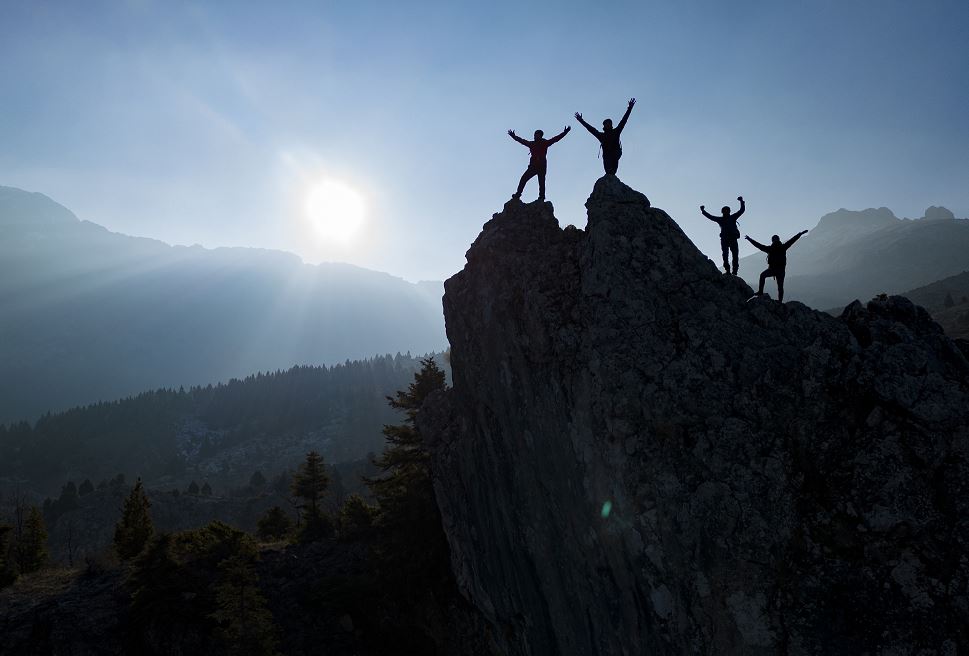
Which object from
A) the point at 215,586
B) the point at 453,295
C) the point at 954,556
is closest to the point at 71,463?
the point at 215,586

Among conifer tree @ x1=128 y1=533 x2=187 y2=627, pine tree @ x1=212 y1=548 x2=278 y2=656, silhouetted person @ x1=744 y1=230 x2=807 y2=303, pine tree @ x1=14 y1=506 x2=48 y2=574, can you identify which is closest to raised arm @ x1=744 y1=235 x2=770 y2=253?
silhouetted person @ x1=744 y1=230 x2=807 y2=303

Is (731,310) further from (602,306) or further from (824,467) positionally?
(824,467)

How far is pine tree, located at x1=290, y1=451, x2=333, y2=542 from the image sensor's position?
34188mm

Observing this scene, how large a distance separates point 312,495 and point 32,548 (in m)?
28.4

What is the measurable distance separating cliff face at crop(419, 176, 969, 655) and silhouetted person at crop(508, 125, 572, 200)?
4.88 ft

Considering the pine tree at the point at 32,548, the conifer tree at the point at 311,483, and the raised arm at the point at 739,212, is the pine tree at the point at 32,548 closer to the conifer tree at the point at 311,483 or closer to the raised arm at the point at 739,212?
the conifer tree at the point at 311,483

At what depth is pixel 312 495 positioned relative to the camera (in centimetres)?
3847

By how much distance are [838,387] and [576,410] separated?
251 inches

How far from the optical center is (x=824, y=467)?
1181cm

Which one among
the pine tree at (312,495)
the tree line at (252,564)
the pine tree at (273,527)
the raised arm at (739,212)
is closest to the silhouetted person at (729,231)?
the raised arm at (739,212)

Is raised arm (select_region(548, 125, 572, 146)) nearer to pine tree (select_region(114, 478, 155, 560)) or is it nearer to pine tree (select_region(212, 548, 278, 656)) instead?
pine tree (select_region(212, 548, 278, 656))

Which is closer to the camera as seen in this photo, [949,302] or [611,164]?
[611,164]

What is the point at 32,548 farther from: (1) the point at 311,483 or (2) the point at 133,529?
(1) the point at 311,483

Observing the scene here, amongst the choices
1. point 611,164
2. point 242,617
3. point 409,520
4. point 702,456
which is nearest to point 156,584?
point 242,617
